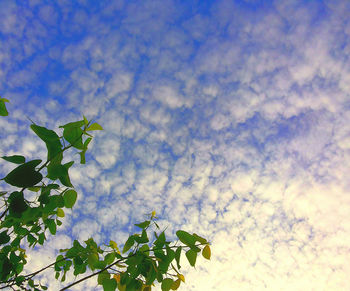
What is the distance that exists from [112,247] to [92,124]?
1.36 metres

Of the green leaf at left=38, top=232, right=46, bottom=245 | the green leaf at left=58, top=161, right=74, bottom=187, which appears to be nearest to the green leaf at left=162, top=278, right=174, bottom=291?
the green leaf at left=58, top=161, right=74, bottom=187

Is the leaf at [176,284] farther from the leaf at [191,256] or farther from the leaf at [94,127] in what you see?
the leaf at [94,127]

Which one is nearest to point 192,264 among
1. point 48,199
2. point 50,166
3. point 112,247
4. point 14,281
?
point 112,247

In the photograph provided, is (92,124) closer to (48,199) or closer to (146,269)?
(48,199)

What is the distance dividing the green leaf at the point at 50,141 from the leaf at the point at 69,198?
39cm

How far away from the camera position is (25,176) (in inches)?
38.3

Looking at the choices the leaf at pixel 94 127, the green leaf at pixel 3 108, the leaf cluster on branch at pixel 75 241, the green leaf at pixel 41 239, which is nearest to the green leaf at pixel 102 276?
the leaf cluster on branch at pixel 75 241

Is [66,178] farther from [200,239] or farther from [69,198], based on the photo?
[200,239]

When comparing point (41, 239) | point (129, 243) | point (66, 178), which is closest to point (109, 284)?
point (129, 243)

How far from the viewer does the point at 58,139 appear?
1.03m

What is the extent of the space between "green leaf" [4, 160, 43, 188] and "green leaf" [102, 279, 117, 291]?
1012mm

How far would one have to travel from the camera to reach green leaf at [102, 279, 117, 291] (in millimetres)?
1565

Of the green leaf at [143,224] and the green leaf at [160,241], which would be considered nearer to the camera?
the green leaf at [160,241]

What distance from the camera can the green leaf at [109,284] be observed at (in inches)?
61.6
